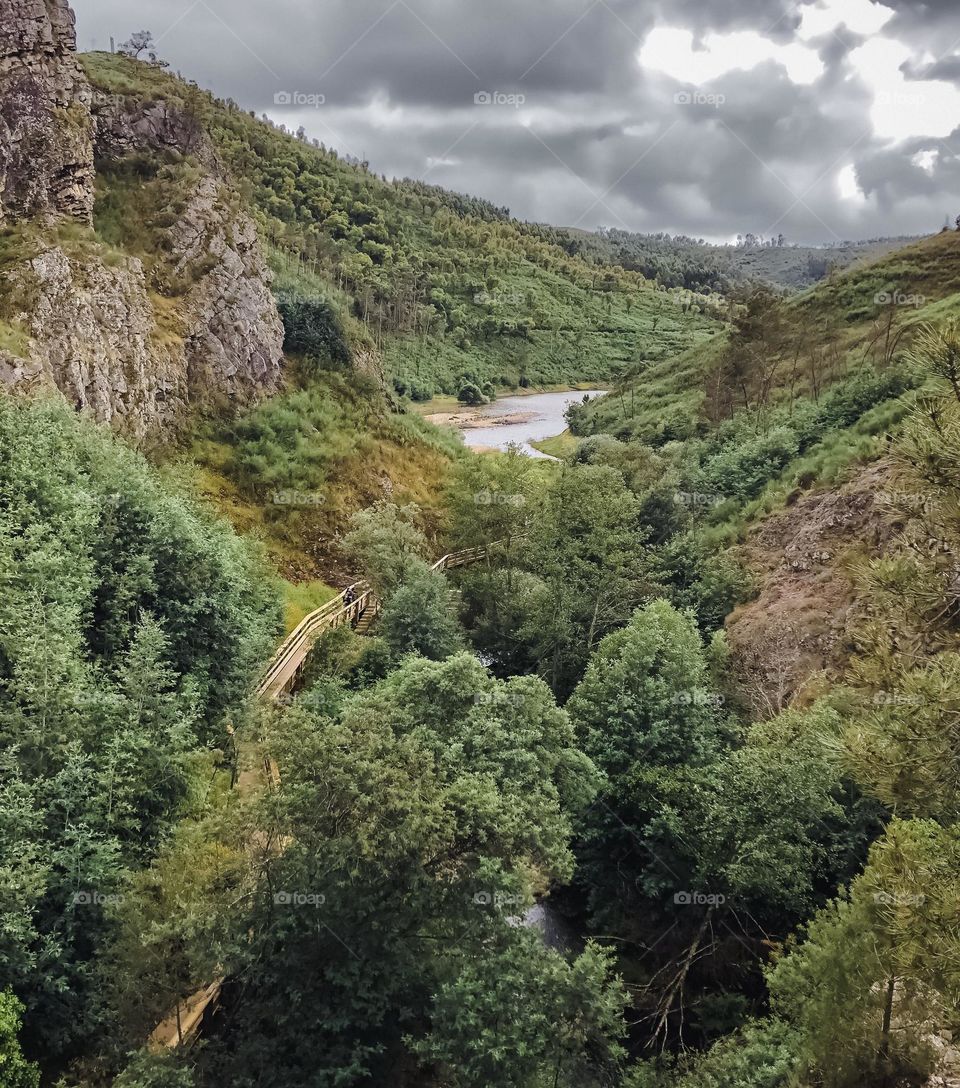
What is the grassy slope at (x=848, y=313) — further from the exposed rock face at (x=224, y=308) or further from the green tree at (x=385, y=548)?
the green tree at (x=385, y=548)

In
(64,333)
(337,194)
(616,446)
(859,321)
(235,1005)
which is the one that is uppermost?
(337,194)

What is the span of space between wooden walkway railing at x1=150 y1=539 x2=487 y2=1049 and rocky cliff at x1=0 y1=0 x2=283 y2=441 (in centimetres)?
1025

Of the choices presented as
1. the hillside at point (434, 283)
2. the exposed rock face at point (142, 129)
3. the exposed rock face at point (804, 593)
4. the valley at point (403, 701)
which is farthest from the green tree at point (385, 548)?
the exposed rock face at point (142, 129)

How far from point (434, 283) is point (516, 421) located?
38.2 metres

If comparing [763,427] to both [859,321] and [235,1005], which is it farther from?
[235,1005]

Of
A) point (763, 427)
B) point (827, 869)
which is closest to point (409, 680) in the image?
point (827, 869)

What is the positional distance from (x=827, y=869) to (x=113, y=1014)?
14094 mm

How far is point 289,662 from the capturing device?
2488 cm

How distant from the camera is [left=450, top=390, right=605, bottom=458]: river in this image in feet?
228

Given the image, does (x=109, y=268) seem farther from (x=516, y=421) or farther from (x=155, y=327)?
(x=516, y=421)

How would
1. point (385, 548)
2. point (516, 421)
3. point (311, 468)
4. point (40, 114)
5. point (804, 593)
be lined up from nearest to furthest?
1. point (804, 593)
2. point (40, 114)
3. point (385, 548)
4. point (311, 468)
5. point (516, 421)

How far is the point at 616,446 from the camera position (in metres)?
39.8

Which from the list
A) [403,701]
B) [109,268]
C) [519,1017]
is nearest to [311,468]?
[109,268]

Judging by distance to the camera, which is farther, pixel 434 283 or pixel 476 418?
pixel 434 283
